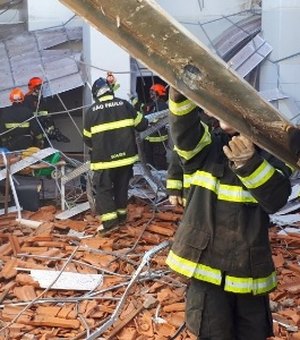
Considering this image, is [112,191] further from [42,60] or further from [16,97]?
[42,60]

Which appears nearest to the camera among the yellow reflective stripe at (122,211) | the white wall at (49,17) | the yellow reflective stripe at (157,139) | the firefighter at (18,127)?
the yellow reflective stripe at (122,211)

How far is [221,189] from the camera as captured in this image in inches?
110

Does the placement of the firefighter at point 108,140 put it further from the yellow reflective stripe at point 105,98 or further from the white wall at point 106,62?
the white wall at point 106,62

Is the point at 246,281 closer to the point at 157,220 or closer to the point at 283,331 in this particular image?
the point at 283,331

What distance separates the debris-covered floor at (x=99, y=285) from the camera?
4219 millimetres

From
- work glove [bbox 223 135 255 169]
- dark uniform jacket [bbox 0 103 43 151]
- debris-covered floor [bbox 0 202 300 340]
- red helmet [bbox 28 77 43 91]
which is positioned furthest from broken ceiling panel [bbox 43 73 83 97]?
work glove [bbox 223 135 255 169]

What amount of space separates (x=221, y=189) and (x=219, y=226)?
0.18m

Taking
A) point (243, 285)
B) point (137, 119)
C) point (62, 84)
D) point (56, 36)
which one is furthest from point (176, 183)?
point (56, 36)

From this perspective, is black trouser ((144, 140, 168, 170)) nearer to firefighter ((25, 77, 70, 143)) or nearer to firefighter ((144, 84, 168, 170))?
firefighter ((144, 84, 168, 170))

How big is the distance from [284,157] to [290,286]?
9.31 ft

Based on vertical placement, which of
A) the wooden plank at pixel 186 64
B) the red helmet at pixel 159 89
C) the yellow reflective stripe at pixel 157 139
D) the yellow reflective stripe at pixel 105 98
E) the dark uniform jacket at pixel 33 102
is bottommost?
the yellow reflective stripe at pixel 157 139

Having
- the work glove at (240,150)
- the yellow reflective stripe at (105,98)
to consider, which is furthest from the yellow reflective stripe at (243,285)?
the yellow reflective stripe at (105,98)

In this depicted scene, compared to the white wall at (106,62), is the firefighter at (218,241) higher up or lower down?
higher up

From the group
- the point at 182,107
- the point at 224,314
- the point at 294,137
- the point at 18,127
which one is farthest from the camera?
the point at 18,127
